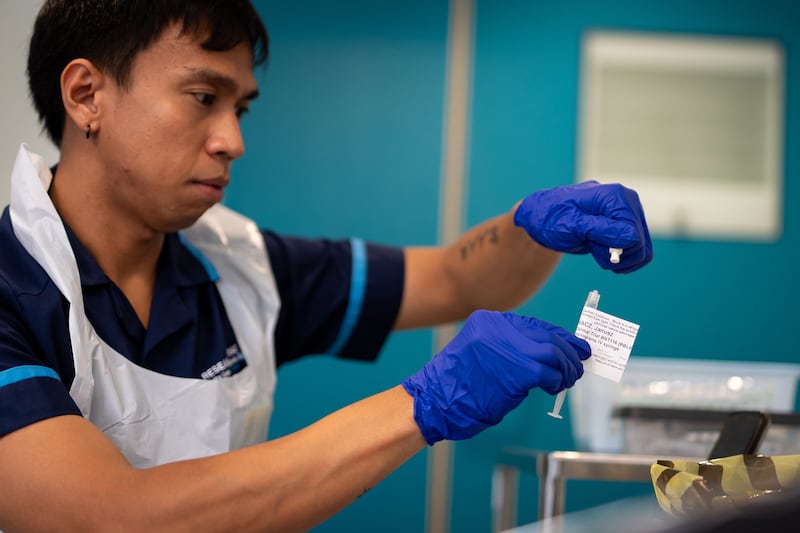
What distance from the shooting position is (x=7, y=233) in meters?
1.15

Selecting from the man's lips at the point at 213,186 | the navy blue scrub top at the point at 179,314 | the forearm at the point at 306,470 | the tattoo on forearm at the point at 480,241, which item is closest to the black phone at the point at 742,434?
the forearm at the point at 306,470

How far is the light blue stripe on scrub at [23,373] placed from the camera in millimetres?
933

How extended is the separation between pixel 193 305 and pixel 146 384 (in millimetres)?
186

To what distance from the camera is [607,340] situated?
95 cm

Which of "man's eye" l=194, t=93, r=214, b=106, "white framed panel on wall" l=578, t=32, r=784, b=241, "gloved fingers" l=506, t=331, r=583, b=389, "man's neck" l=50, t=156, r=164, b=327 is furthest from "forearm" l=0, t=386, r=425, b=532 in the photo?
"white framed panel on wall" l=578, t=32, r=784, b=241

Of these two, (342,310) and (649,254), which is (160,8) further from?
(649,254)

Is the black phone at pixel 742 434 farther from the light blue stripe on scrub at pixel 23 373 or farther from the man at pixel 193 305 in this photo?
the light blue stripe on scrub at pixel 23 373

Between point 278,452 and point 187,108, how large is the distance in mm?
533

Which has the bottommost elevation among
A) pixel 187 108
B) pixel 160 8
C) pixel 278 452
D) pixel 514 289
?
pixel 278 452

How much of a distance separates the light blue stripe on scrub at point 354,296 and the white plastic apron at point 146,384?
0.17 m

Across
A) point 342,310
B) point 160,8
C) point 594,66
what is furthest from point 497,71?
point 160,8

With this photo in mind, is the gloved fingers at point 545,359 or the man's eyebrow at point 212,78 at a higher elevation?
the man's eyebrow at point 212,78

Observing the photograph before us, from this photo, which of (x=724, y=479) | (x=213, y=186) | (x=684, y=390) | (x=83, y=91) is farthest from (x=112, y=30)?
(x=684, y=390)

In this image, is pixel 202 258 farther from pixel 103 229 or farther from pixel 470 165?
pixel 470 165
